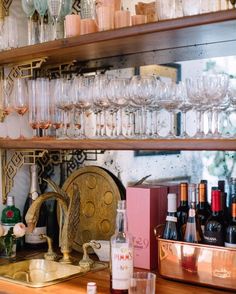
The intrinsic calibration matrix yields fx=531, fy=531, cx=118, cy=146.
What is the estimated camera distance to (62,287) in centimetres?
174

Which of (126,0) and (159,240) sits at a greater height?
(126,0)

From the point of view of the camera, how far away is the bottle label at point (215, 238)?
1634 millimetres

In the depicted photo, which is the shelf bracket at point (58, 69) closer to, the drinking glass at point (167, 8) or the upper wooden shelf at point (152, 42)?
the upper wooden shelf at point (152, 42)

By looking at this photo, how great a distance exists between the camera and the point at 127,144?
5.64 feet

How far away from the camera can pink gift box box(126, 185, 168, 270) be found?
1834mm

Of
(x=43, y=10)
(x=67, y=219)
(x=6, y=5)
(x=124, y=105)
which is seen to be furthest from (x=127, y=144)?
(x=6, y=5)

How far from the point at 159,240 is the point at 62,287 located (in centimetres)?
35

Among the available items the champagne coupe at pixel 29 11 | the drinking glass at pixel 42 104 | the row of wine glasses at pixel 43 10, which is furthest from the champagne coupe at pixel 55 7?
the drinking glass at pixel 42 104

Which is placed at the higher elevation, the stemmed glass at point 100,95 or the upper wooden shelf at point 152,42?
the upper wooden shelf at point 152,42

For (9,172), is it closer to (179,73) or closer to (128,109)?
(128,109)

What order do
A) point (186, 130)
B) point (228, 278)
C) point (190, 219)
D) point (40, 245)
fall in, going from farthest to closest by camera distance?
point (40, 245) < point (186, 130) < point (190, 219) < point (228, 278)

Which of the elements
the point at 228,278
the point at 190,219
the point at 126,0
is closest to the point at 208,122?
the point at 190,219

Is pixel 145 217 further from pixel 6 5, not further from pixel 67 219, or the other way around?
pixel 6 5

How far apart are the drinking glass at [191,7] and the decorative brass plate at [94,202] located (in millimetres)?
773
